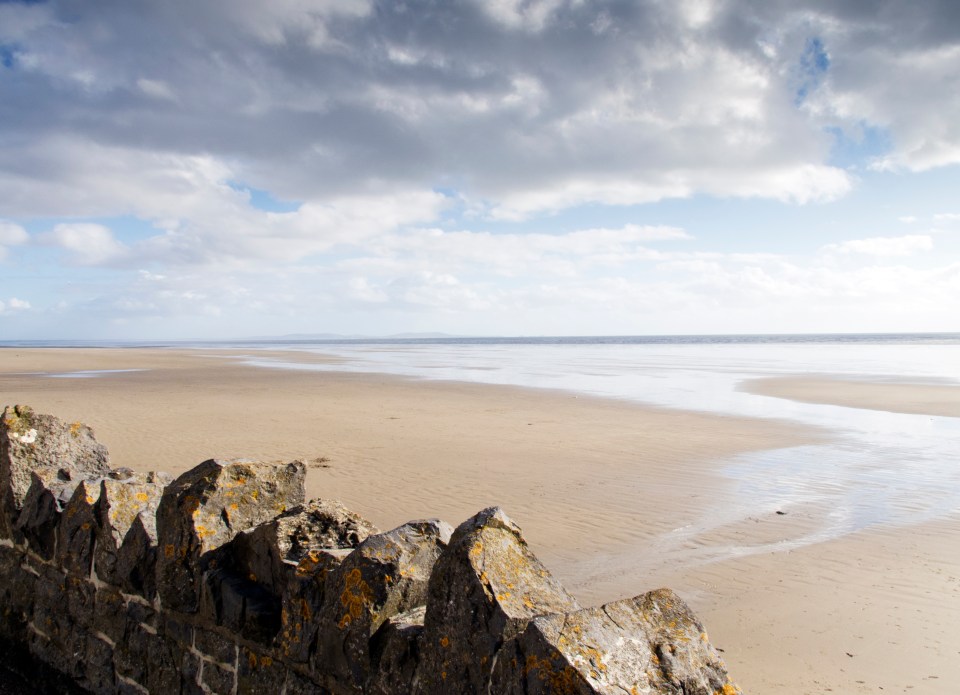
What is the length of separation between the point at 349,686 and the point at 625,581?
497 centimetres

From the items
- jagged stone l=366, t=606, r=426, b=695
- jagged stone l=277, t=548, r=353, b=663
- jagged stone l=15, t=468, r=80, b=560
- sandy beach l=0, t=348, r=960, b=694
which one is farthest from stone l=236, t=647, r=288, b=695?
sandy beach l=0, t=348, r=960, b=694

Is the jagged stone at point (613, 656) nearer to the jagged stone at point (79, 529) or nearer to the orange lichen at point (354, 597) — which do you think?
the orange lichen at point (354, 597)

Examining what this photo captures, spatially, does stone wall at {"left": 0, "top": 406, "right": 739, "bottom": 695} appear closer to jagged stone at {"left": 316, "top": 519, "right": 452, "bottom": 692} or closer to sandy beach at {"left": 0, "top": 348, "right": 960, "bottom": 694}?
jagged stone at {"left": 316, "top": 519, "right": 452, "bottom": 692}

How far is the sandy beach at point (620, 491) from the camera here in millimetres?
5609

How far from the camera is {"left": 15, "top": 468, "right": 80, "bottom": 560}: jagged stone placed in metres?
3.87

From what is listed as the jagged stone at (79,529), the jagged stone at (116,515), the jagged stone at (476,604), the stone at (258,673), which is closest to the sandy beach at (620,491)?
the jagged stone at (476,604)

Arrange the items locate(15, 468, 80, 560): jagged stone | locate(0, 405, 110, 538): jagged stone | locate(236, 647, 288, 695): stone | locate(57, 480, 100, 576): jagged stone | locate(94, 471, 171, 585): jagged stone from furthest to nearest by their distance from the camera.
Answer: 1. locate(0, 405, 110, 538): jagged stone
2. locate(15, 468, 80, 560): jagged stone
3. locate(57, 480, 100, 576): jagged stone
4. locate(94, 471, 171, 585): jagged stone
5. locate(236, 647, 288, 695): stone

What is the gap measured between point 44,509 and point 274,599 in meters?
1.84

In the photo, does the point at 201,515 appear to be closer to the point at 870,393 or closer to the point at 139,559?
the point at 139,559

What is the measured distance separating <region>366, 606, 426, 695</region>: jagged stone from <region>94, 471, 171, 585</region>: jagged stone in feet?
4.90

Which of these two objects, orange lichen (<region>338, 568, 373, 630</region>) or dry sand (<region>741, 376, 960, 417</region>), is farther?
dry sand (<region>741, 376, 960, 417</region>)

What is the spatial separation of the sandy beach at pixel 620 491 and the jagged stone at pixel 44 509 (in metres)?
4.46

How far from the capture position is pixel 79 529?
3682 mm

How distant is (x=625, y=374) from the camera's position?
36.2m
